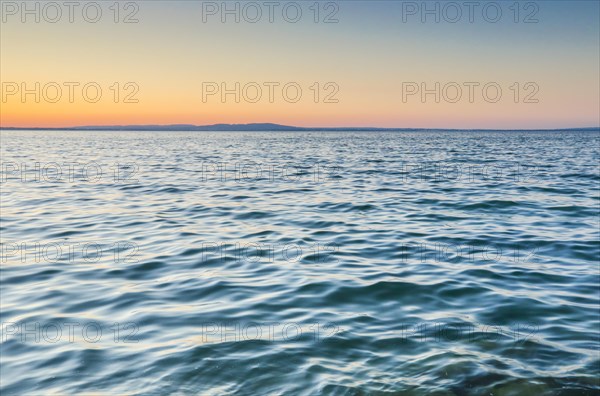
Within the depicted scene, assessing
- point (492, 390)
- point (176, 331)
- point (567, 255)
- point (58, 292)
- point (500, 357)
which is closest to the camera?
point (492, 390)

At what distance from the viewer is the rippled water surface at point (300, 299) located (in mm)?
5941

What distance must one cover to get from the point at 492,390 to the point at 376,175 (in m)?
23.7

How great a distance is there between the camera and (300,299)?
8492mm

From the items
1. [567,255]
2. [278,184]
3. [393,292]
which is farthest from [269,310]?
[278,184]

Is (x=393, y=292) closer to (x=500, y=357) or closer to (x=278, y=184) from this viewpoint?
(x=500, y=357)

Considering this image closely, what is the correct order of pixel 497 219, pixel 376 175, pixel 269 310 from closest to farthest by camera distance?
pixel 269 310
pixel 497 219
pixel 376 175

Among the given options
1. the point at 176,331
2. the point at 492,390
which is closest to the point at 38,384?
the point at 176,331

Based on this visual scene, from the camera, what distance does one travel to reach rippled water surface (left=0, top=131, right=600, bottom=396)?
5941mm

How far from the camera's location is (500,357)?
21.0ft

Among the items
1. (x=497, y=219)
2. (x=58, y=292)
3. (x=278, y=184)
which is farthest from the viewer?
(x=278, y=184)

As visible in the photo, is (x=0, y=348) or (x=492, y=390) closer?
(x=492, y=390)

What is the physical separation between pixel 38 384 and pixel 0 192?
18.5 m

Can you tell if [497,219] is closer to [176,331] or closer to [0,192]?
[176,331]

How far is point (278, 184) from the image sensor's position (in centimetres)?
2445
